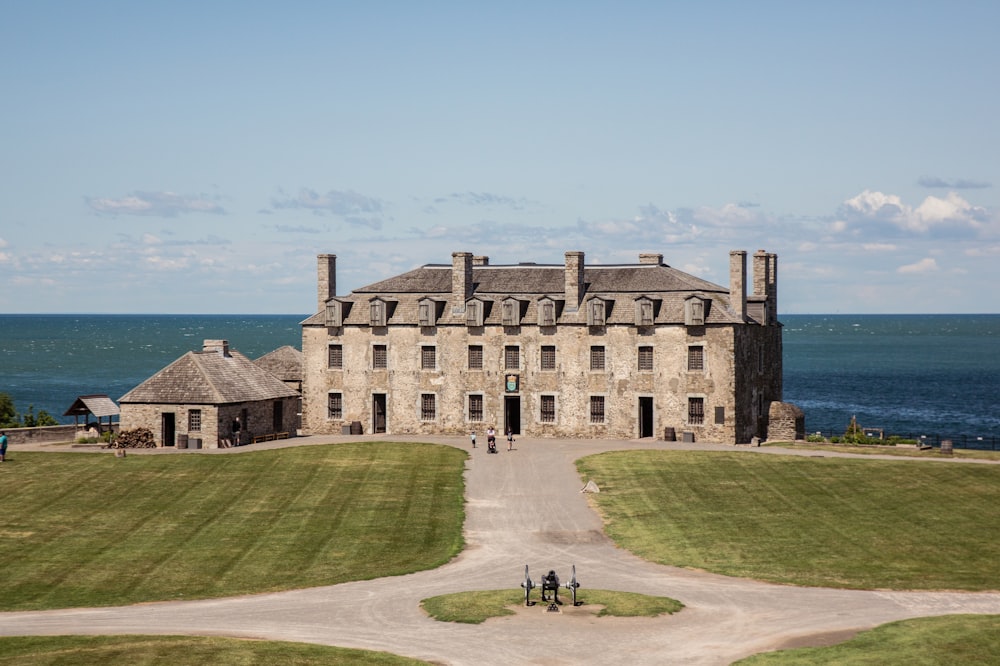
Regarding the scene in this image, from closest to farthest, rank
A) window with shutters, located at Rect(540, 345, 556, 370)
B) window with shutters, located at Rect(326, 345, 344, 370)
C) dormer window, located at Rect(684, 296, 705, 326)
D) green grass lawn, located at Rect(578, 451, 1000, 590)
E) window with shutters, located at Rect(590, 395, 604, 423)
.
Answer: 1. green grass lawn, located at Rect(578, 451, 1000, 590)
2. dormer window, located at Rect(684, 296, 705, 326)
3. window with shutters, located at Rect(590, 395, 604, 423)
4. window with shutters, located at Rect(540, 345, 556, 370)
5. window with shutters, located at Rect(326, 345, 344, 370)

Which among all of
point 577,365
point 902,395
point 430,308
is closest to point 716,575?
point 577,365

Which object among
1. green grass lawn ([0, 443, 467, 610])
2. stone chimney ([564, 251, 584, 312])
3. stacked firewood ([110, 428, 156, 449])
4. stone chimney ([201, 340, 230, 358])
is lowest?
Result: green grass lawn ([0, 443, 467, 610])

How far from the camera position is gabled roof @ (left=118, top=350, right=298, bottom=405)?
226 ft

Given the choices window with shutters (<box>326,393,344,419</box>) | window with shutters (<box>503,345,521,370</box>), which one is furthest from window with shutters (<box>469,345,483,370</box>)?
window with shutters (<box>326,393,344,419</box>)

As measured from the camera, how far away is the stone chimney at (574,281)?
7231 cm

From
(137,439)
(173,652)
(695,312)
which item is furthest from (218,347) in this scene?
(173,652)

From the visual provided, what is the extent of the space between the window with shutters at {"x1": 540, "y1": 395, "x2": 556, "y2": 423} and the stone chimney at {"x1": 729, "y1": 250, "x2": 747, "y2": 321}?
11.9 metres

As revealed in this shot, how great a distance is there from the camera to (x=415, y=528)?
48.2 metres

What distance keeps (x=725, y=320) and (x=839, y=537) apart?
77.7 feet

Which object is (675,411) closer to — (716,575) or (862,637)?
(716,575)

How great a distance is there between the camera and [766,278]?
77250 millimetres

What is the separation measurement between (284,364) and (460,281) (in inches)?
560

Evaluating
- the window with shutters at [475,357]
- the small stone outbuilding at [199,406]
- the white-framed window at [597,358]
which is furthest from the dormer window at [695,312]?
the small stone outbuilding at [199,406]

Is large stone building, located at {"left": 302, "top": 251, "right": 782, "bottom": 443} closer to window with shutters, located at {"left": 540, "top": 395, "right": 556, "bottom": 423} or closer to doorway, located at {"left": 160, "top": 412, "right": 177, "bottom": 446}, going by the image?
window with shutters, located at {"left": 540, "top": 395, "right": 556, "bottom": 423}
